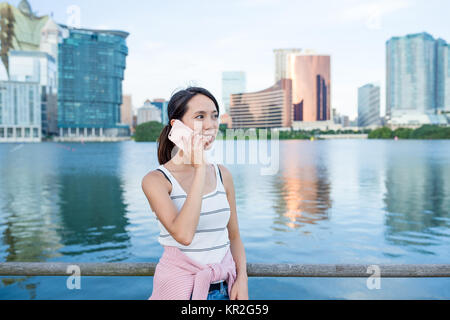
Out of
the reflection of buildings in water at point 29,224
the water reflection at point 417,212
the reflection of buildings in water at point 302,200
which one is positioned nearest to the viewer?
the reflection of buildings in water at point 29,224

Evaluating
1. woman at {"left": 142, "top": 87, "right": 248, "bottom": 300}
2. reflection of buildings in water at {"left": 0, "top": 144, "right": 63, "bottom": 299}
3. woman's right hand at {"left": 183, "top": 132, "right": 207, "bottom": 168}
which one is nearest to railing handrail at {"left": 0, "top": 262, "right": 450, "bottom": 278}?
woman at {"left": 142, "top": 87, "right": 248, "bottom": 300}

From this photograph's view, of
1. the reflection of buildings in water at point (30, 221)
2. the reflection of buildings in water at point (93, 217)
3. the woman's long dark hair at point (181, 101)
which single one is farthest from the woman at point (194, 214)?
the reflection of buildings in water at point (30, 221)

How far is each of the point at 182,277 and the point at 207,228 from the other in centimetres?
36

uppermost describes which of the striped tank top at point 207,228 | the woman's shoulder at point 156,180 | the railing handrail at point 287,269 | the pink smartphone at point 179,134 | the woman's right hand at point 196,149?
the pink smartphone at point 179,134

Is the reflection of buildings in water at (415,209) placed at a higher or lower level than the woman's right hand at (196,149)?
lower

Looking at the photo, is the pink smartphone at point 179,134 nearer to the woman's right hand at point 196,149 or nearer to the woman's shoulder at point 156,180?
the woman's right hand at point 196,149

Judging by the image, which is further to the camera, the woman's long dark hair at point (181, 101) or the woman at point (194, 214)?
the woman's long dark hair at point (181, 101)

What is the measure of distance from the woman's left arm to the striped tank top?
17 cm

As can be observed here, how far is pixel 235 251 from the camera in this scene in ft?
10.5

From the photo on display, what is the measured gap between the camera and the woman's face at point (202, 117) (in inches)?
113

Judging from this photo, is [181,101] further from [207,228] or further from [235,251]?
[235,251]
